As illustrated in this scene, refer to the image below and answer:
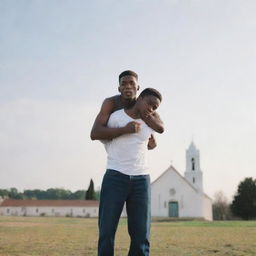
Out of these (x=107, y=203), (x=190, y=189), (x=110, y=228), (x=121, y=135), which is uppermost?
(x=190, y=189)

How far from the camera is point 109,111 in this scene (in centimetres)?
356

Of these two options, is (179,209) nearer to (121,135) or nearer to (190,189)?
(190,189)

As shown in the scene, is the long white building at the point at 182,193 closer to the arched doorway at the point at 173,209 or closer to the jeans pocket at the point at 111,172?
the arched doorway at the point at 173,209

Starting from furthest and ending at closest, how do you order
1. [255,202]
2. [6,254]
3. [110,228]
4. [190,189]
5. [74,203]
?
[74,203] → [190,189] → [255,202] → [6,254] → [110,228]

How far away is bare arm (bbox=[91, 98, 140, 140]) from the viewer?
3402 millimetres

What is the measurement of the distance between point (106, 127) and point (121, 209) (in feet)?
2.37

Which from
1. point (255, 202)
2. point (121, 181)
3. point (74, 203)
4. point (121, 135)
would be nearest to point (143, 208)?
point (121, 181)

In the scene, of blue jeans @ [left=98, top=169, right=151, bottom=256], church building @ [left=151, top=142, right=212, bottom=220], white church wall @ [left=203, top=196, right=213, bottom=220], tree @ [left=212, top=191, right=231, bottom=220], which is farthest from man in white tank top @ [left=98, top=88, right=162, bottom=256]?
tree @ [left=212, top=191, right=231, bottom=220]

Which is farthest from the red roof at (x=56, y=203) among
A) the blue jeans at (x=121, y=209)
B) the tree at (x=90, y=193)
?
the blue jeans at (x=121, y=209)

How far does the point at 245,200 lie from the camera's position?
170 ft

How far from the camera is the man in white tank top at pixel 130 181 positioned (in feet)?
11.0

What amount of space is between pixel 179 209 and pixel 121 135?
5206 centimetres

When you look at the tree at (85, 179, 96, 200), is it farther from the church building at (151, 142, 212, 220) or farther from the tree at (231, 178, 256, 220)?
the tree at (231, 178, 256, 220)

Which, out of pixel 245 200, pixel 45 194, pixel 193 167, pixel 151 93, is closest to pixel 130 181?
pixel 151 93
